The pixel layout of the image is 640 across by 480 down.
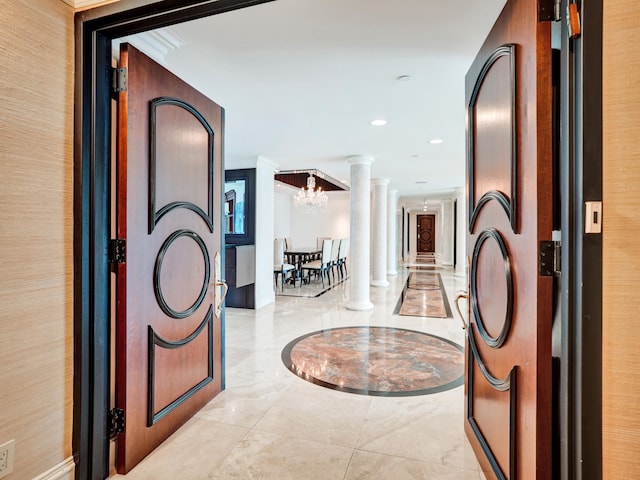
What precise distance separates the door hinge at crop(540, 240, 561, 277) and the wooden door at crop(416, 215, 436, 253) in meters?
20.2

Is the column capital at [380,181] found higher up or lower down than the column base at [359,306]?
higher up

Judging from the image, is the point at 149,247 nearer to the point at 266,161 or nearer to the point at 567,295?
the point at 567,295

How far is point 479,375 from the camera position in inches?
65.3

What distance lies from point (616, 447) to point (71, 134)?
222 cm

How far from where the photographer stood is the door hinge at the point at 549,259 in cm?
103

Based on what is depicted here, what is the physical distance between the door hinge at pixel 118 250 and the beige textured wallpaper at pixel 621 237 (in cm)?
183

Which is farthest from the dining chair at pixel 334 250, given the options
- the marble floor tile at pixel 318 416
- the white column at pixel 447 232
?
the white column at pixel 447 232

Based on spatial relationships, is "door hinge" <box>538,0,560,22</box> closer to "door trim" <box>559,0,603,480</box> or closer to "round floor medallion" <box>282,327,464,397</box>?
"door trim" <box>559,0,603,480</box>

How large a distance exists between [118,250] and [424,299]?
5.49 metres

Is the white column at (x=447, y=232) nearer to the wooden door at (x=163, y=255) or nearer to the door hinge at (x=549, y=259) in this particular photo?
the wooden door at (x=163, y=255)

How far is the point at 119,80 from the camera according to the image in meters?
1.60

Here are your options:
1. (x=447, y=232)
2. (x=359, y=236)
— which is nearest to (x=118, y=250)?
(x=359, y=236)

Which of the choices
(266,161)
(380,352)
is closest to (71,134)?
(380,352)

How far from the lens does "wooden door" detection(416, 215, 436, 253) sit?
2062 centimetres
